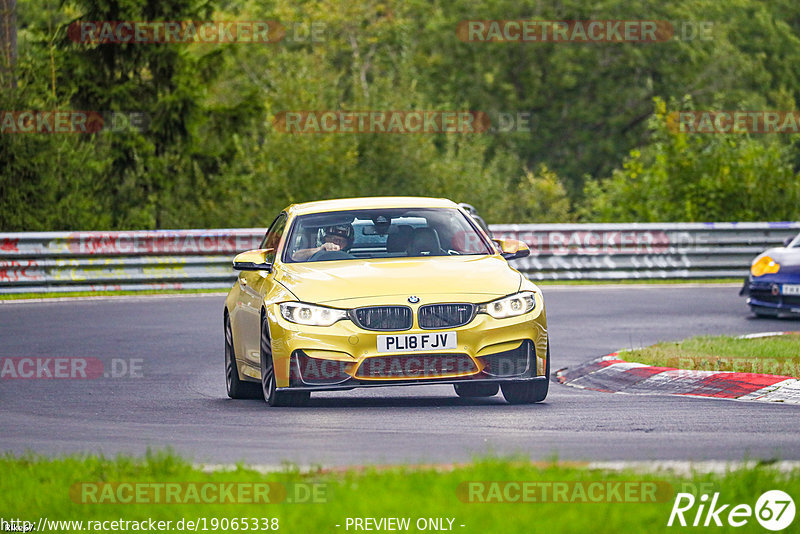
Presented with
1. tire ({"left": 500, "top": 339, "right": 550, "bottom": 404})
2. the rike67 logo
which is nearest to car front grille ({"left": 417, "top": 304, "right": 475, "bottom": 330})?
tire ({"left": 500, "top": 339, "right": 550, "bottom": 404})

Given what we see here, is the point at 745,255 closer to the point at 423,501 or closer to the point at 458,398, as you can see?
the point at 458,398

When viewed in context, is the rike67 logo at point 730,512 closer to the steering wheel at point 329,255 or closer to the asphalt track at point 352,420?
the asphalt track at point 352,420

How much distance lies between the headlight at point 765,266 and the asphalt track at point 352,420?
2712 millimetres

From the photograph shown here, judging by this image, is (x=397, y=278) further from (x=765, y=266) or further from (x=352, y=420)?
(x=765, y=266)

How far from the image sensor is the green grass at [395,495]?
579 centimetres

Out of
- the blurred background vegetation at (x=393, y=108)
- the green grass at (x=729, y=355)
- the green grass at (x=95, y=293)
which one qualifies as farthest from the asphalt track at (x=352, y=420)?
the blurred background vegetation at (x=393, y=108)

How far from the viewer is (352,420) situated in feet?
32.1

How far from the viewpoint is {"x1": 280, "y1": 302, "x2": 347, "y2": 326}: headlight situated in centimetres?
1033

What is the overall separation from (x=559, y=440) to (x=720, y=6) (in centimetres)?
6416

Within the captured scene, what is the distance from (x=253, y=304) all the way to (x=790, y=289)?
9.62 metres

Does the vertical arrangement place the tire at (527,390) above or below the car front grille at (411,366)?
below

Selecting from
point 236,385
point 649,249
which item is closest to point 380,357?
point 236,385

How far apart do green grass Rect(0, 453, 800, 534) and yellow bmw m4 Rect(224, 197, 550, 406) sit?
2.87 metres

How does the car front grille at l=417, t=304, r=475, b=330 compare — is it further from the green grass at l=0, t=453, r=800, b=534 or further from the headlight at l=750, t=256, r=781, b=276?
the headlight at l=750, t=256, r=781, b=276
